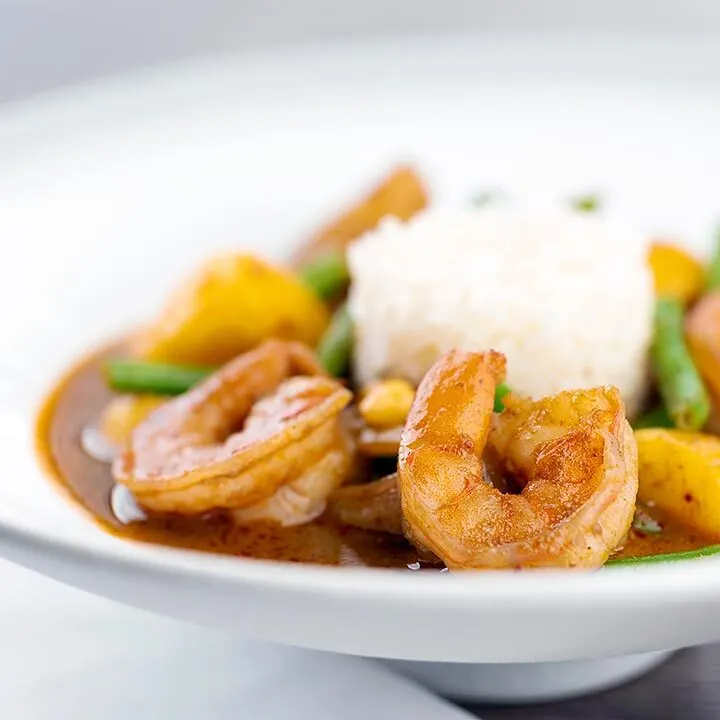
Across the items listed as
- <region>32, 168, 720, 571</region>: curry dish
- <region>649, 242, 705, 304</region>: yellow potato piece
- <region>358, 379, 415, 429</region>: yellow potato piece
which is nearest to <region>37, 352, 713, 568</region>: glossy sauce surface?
<region>32, 168, 720, 571</region>: curry dish

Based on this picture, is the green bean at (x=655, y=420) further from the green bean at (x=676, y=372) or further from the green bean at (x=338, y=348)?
the green bean at (x=338, y=348)

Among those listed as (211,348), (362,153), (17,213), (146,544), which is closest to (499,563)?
(146,544)

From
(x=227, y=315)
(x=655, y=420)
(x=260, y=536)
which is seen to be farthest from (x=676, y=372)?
(x=227, y=315)

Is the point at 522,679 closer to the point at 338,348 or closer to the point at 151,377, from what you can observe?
the point at 338,348

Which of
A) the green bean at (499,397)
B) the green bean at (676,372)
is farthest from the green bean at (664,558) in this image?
the green bean at (676,372)

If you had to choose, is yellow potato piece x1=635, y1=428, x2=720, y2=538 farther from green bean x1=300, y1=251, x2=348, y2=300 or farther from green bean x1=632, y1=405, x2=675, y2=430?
green bean x1=300, y1=251, x2=348, y2=300
